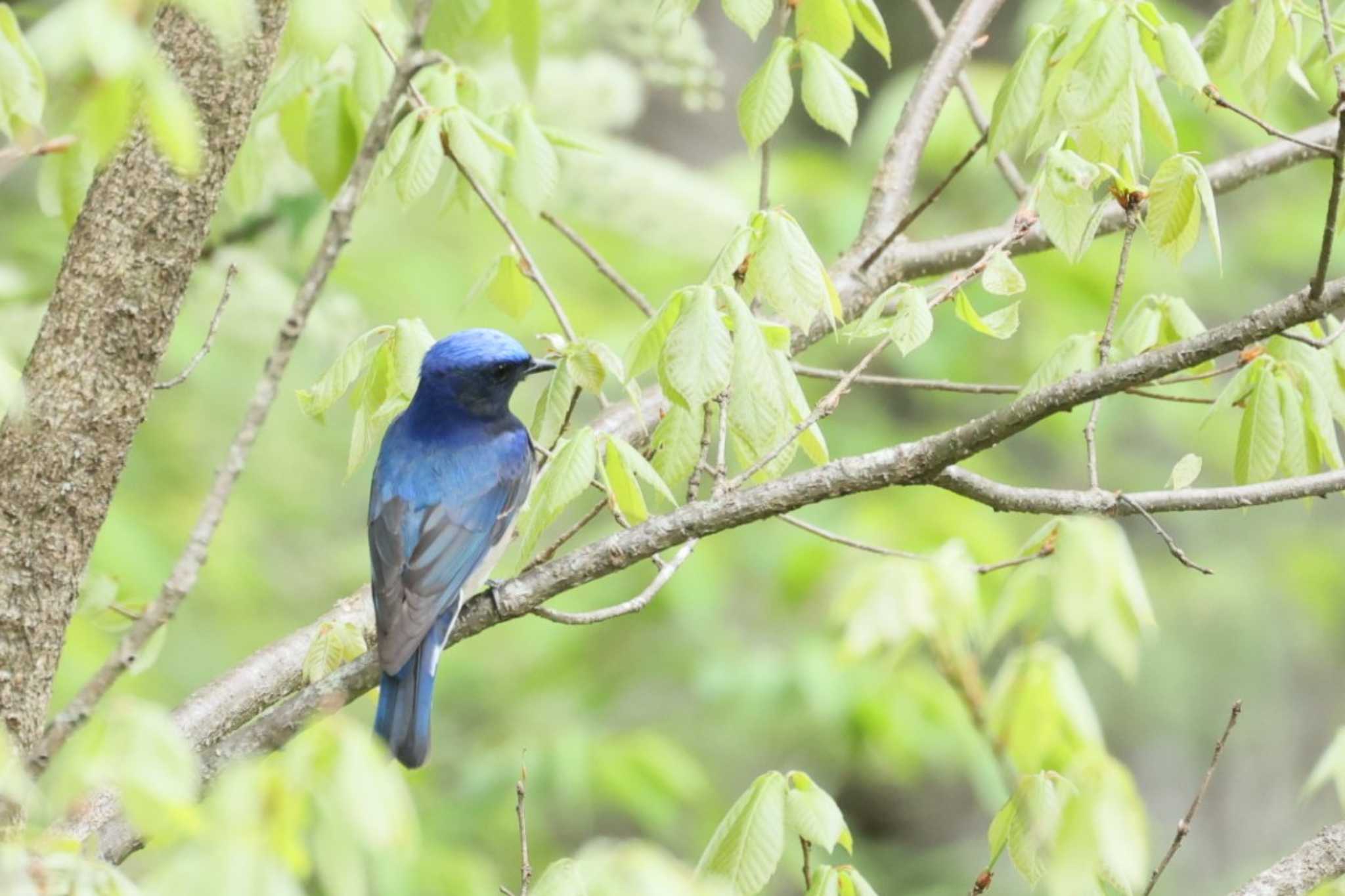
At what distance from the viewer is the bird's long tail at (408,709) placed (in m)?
3.47

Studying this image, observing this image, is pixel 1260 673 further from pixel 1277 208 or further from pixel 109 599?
pixel 109 599

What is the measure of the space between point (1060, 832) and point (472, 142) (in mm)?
1839

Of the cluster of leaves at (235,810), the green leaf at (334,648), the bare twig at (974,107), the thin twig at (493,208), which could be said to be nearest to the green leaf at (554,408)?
the thin twig at (493,208)

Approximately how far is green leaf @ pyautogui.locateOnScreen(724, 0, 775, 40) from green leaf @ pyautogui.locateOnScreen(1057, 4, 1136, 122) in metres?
0.61

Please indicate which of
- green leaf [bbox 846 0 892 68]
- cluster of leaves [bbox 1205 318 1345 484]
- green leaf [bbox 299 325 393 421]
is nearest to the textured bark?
green leaf [bbox 299 325 393 421]

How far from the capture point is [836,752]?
299 inches

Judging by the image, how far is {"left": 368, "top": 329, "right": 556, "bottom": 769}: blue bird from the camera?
349 cm

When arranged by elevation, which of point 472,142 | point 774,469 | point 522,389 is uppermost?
point 472,142

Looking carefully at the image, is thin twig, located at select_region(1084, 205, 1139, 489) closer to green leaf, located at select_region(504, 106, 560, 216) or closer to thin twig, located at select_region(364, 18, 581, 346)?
thin twig, located at select_region(364, 18, 581, 346)

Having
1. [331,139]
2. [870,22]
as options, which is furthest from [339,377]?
[870,22]

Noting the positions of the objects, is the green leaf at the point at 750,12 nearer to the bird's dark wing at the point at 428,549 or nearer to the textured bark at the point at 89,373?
the textured bark at the point at 89,373

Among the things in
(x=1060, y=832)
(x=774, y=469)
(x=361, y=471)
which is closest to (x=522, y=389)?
(x=361, y=471)

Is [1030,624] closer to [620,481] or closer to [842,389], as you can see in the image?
[842,389]

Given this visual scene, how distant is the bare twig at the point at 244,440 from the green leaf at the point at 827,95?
1.17 m
